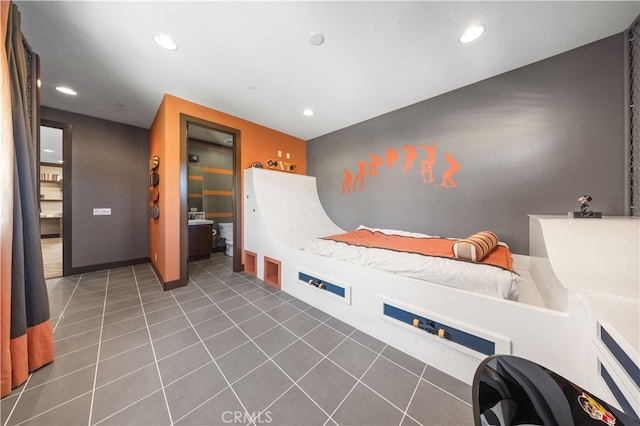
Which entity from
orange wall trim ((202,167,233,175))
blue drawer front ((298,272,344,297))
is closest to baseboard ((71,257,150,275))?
orange wall trim ((202,167,233,175))

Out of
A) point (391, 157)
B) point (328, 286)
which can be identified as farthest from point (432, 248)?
point (391, 157)

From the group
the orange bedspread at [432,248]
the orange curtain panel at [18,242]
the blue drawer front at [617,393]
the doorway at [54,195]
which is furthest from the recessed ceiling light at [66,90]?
the blue drawer front at [617,393]

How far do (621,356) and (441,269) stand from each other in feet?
2.53

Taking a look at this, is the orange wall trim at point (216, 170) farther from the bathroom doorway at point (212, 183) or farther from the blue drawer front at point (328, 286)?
the blue drawer front at point (328, 286)

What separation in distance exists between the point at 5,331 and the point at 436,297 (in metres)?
2.69

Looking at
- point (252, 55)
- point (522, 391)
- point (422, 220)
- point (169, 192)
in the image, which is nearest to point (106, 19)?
point (252, 55)

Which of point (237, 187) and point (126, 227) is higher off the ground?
point (237, 187)

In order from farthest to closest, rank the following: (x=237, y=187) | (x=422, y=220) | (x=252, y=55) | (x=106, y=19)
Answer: (x=237, y=187), (x=422, y=220), (x=252, y=55), (x=106, y=19)

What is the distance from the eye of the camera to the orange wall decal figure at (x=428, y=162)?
8.77 ft

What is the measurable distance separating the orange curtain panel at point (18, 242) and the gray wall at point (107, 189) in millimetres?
2609

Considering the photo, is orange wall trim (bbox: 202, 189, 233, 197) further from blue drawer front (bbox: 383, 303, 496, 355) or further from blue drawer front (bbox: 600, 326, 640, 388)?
blue drawer front (bbox: 600, 326, 640, 388)

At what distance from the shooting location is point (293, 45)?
5.99 ft

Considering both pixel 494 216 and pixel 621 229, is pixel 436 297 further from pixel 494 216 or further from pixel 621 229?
pixel 494 216

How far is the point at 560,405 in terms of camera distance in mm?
448
